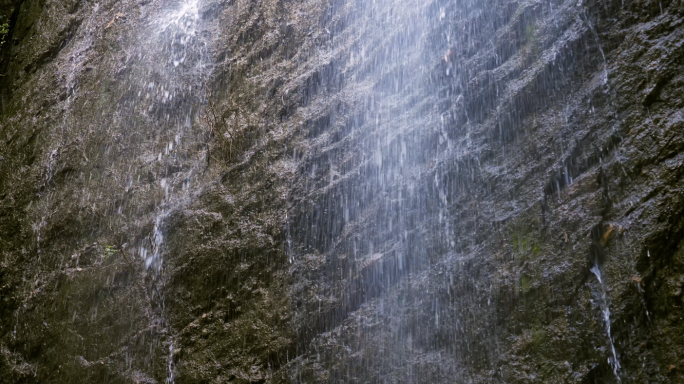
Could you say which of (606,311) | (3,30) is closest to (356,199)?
(606,311)

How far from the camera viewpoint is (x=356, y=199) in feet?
11.8

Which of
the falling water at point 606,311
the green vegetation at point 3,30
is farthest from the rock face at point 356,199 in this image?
the green vegetation at point 3,30

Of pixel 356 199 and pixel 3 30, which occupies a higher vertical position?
pixel 3 30

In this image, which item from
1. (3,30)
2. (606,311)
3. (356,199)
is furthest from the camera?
(3,30)

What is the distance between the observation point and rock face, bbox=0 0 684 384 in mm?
2734

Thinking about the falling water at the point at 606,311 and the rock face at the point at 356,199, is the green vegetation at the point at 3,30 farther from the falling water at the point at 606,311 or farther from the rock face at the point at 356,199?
the falling water at the point at 606,311

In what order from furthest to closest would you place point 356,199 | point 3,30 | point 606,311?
point 3,30, point 356,199, point 606,311

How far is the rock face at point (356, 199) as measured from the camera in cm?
273

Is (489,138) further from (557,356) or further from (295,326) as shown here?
(295,326)

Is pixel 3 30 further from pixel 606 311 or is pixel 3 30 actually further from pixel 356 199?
pixel 606 311

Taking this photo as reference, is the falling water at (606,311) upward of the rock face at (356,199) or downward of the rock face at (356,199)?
downward

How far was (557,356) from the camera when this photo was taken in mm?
2652

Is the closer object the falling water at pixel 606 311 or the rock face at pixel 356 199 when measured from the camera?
the falling water at pixel 606 311

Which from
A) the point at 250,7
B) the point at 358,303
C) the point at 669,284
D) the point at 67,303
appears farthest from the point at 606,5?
the point at 67,303
